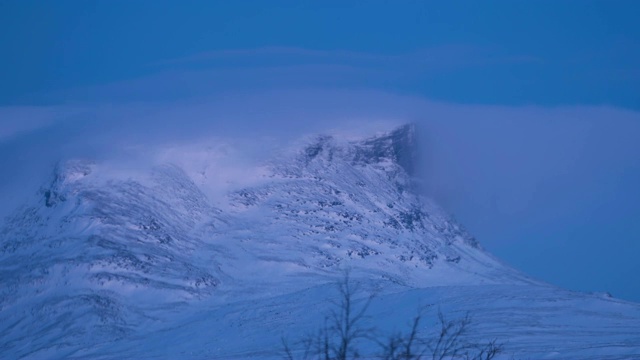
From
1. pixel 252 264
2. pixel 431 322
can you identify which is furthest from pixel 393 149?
pixel 431 322

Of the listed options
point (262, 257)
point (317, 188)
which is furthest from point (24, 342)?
point (317, 188)

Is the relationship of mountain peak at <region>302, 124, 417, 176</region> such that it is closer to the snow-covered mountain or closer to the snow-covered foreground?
the snow-covered mountain

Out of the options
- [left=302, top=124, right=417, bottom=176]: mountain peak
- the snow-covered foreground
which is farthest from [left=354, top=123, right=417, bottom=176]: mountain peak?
the snow-covered foreground

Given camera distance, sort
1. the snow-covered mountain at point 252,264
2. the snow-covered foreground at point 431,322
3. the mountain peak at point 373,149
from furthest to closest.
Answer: the mountain peak at point 373,149 → the snow-covered mountain at point 252,264 → the snow-covered foreground at point 431,322

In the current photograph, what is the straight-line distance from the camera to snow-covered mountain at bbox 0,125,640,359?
64438mm

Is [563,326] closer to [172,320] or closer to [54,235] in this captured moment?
[172,320]

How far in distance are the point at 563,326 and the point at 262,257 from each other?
5442cm

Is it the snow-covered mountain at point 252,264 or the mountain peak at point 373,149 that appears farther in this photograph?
the mountain peak at point 373,149

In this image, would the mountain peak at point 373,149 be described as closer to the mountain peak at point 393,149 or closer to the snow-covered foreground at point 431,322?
the mountain peak at point 393,149

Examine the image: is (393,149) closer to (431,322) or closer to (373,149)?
(373,149)

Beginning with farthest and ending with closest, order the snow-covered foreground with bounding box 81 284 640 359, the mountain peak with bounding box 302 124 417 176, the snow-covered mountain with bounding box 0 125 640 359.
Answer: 1. the mountain peak with bounding box 302 124 417 176
2. the snow-covered mountain with bounding box 0 125 640 359
3. the snow-covered foreground with bounding box 81 284 640 359

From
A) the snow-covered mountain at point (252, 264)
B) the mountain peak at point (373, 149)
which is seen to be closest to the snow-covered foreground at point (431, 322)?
the snow-covered mountain at point (252, 264)

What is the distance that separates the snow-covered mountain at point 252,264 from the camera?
64438mm

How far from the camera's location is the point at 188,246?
359 ft
